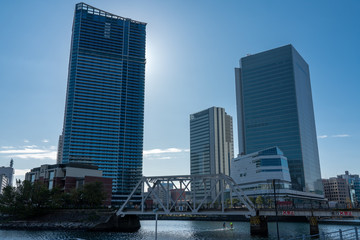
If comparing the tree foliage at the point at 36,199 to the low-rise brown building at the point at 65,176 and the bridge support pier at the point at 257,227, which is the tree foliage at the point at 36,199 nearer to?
the low-rise brown building at the point at 65,176

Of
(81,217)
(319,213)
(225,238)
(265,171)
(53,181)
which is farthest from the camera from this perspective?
(265,171)

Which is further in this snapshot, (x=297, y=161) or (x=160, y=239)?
(x=297, y=161)

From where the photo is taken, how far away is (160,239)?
68.4 meters

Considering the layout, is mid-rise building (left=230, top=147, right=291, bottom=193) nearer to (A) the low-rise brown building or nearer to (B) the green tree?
(A) the low-rise brown building

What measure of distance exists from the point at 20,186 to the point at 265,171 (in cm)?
11668

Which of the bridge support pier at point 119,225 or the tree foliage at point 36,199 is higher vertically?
the tree foliage at point 36,199

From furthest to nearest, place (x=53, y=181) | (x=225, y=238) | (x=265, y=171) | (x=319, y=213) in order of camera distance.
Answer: (x=265, y=171) < (x=53, y=181) < (x=319, y=213) < (x=225, y=238)

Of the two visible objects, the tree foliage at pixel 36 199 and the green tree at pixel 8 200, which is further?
the tree foliage at pixel 36 199

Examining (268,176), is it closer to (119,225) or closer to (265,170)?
(265,170)

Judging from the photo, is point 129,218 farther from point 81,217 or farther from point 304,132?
point 304,132

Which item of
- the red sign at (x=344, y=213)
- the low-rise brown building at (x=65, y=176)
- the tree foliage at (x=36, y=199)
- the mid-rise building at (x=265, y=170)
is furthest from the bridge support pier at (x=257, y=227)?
the mid-rise building at (x=265, y=170)

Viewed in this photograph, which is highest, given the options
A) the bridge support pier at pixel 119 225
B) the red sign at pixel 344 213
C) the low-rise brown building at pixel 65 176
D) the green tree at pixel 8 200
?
the low-rise brown building at pixel 65 176

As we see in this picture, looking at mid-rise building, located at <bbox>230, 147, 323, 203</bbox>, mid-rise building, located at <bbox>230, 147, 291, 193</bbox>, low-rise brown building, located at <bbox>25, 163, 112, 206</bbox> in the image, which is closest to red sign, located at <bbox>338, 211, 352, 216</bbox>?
mid-rise building, located at <bbox>230, 147, 323, 203</bbox>

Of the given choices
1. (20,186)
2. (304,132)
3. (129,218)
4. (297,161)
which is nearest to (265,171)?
(297,161)
